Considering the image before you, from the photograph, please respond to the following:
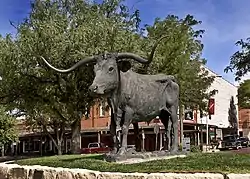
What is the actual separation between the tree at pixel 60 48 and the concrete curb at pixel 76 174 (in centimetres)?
907

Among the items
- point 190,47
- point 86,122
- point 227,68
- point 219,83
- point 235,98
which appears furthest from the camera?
point 235,98

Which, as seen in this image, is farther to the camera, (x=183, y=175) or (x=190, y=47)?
(x=190, y=47)

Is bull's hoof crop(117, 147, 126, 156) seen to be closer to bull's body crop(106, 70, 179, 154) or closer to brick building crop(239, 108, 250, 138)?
bull's body crop(106, 70, 179, 154)

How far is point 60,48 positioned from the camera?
754 inches

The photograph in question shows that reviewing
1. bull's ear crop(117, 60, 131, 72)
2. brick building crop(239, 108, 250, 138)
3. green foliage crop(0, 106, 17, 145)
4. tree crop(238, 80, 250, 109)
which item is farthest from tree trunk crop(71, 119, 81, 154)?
brick building crop(239, 108, 250, 138)

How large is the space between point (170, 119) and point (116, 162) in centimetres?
277

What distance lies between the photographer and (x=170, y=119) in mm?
12711

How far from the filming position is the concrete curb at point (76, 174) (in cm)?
703

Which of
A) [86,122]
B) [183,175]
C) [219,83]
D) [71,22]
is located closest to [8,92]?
[71,22]

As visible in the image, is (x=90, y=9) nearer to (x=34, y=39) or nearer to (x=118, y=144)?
(x=34, y=39)

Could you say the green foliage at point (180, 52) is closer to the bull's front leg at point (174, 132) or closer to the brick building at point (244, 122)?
the bull's front leg at point (174, 132)

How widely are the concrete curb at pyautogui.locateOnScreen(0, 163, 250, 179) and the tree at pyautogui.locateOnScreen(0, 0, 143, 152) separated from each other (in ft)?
29.8

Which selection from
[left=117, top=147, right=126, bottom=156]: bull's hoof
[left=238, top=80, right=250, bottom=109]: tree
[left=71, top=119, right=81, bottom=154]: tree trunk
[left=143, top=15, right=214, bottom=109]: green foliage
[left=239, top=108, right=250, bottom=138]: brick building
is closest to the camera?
[left=117, top=147, right=126, bottom=156]: bull's hoof

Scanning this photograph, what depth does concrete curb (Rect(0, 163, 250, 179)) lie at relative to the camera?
703 cm
